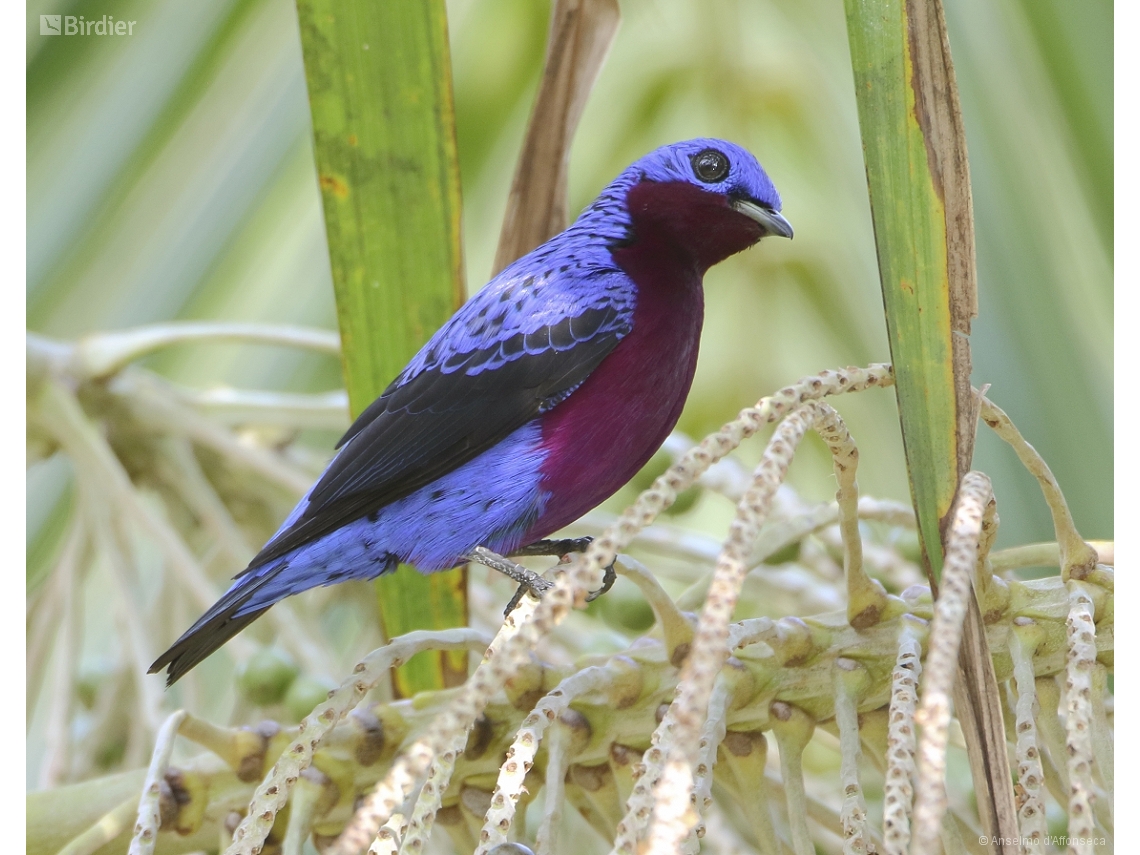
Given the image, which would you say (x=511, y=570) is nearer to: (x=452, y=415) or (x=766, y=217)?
(x=452, y=415)

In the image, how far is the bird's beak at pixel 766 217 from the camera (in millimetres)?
1286

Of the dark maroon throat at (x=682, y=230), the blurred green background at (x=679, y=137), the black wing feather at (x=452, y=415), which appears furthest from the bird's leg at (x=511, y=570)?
the blurred green background at (x=679, y=137)

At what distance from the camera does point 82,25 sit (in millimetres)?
1855

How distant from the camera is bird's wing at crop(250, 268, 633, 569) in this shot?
1281 millimetres

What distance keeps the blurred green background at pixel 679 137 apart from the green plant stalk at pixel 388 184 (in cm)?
71

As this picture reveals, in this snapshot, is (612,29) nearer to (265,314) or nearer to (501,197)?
(501,197)

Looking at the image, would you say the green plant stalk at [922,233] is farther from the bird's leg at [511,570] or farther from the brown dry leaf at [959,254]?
the bird's leg at [511,570]

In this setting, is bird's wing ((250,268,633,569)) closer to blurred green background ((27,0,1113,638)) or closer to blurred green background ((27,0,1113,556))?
blurred green background ((27,0,1113,638))

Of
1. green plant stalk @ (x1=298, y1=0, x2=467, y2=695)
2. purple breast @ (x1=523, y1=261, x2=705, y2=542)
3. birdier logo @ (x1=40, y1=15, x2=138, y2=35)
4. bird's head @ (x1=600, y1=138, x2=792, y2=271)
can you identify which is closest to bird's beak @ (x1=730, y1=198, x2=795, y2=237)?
bird's head @ (x1=600, y1=138, x2=792, y2=271)

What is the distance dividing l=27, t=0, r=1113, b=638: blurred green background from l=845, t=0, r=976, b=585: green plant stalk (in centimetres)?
80

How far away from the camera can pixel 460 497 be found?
131 cm

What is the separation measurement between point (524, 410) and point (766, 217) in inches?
14.3

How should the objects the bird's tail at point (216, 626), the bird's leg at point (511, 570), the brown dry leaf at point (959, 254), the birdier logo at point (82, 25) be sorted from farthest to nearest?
the birdier logo at point (82, 25) < the bird's leg at point (511, 570) < the bird's tail at point (216, 626) < the brown dry leaf at point (959, 254)
